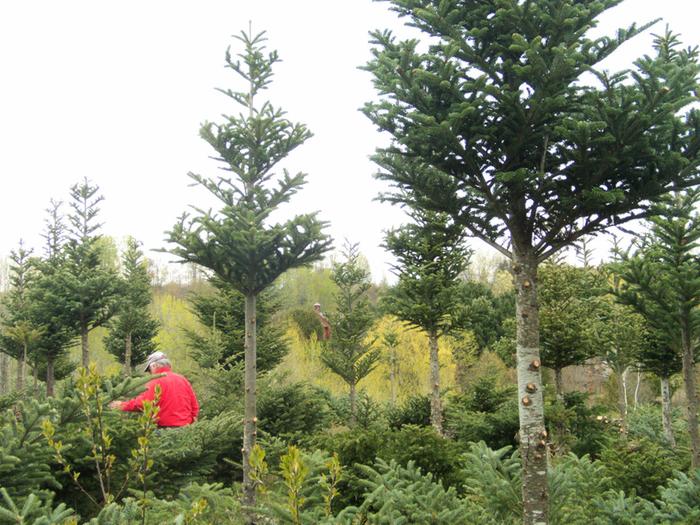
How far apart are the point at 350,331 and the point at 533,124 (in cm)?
1152

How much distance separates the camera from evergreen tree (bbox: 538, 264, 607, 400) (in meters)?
13.7

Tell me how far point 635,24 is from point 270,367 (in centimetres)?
1497

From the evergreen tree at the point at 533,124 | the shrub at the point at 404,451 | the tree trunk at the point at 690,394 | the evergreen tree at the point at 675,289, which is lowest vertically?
the shrub at the point at 404,451

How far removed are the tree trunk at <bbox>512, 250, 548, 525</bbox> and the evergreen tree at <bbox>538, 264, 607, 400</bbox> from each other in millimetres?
9296

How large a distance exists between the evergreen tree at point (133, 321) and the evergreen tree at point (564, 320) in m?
12.6

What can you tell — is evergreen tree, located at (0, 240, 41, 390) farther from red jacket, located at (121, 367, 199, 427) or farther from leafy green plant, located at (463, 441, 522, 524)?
leafy green plant, located at (463, 441, 522, 524)

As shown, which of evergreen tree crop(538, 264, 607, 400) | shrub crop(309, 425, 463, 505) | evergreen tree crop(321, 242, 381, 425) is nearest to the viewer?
shrub crop(309, 425, 463, 505)

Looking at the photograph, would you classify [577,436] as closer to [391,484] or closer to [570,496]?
[570,496]

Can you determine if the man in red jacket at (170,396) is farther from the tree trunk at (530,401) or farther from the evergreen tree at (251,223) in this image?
the tree trunk at (530,401)

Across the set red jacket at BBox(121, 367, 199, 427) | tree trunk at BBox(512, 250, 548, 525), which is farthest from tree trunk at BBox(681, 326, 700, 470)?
red jacket at BBox(121, 367, 199, 427)

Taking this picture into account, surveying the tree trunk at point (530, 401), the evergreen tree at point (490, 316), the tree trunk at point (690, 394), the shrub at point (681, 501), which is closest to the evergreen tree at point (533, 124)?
A: the tree trunk at point (530, 401)

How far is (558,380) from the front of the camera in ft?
45.9

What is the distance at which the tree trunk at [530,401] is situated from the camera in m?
4.28

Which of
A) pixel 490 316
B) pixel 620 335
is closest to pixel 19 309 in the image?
pixel 620 335
